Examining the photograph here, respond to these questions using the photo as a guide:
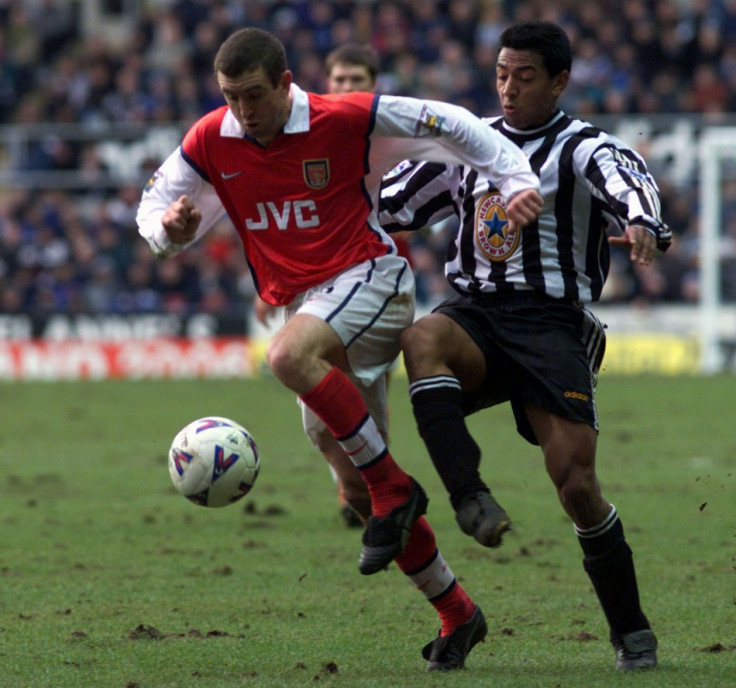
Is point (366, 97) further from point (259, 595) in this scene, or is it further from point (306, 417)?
point (259, 595)

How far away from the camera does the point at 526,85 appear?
5164mm

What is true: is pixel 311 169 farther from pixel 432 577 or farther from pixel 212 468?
pixel 432 577

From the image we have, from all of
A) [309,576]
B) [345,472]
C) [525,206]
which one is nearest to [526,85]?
[525,206]

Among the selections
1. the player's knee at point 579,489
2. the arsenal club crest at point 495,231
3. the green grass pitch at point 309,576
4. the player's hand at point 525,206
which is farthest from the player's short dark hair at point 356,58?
the player's knee at point 579,489

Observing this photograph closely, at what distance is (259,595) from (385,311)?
6.22 feet

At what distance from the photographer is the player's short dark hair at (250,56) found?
486 centimetres

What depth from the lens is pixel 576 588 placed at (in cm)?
654

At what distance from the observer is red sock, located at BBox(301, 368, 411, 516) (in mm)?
4832

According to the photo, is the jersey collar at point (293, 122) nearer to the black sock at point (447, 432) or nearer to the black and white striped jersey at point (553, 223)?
the black and white striped jersey at point (553, 223)

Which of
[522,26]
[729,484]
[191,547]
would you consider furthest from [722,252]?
[522,26]

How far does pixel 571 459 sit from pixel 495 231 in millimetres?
890

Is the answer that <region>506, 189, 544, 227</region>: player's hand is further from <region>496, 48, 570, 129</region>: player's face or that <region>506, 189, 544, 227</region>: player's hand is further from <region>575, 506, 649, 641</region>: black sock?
<region>575, 506, 649, 641</region>: black sock

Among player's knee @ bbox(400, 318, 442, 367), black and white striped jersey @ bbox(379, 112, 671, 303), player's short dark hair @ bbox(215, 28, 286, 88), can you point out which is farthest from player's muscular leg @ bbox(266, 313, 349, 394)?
player's short dark hair @ bbox(215, 28, 286, 88)

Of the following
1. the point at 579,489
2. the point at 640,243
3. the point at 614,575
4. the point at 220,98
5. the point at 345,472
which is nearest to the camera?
the point at 640,243
